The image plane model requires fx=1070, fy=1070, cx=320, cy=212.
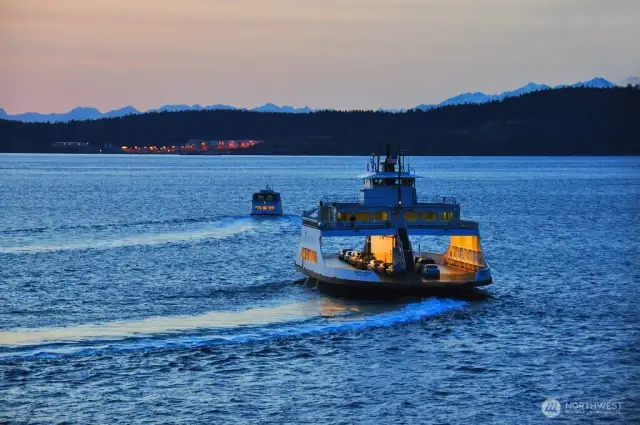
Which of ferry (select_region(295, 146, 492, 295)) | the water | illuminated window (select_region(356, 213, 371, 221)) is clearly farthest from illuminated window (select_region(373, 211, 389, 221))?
the water

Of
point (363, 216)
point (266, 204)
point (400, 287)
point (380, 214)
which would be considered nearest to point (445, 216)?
point (380, 214)

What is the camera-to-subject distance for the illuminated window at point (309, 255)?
60.1m

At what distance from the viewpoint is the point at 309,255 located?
61594 mm

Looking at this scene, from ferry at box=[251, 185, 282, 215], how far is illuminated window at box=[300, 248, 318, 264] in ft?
194

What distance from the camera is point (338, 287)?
187 ft

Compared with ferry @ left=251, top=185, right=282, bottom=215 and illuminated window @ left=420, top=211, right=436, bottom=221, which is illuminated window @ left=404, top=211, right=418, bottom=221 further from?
ferry @ left=251, top=185, right=282, bottom=215

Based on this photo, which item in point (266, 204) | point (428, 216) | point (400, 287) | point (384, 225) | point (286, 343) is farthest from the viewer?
point (266, 204)

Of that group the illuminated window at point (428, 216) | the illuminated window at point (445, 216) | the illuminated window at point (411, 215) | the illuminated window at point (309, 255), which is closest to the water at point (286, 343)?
the illuminated window at point (309, 255)

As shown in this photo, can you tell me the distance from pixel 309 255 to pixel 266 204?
61.5 metres

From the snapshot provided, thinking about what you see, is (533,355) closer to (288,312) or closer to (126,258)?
(288,312)

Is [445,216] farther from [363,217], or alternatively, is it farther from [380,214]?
[363,217]

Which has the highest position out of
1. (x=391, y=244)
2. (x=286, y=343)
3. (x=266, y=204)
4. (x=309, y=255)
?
(x=391, y=244)

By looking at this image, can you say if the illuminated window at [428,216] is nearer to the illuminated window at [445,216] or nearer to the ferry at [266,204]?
the illuminated window at [445,216]

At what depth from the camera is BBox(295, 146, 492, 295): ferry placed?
54.8 meters
